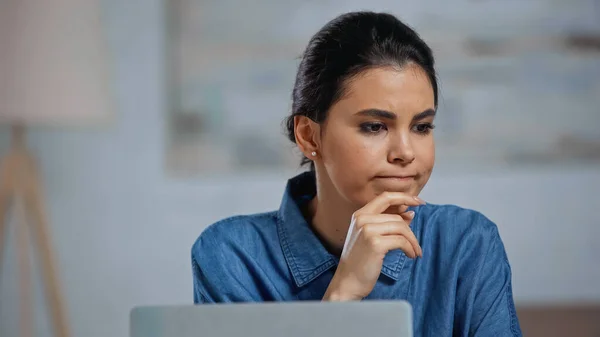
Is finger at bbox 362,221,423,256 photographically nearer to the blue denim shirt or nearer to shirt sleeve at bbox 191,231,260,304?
the blue denim shirt

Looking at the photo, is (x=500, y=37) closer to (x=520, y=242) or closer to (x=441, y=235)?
(x=520, y=242)

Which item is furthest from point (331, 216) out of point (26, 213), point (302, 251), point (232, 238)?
point (26, 213)

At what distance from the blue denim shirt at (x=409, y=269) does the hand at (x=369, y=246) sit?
0.13 m

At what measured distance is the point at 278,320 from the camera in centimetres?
90

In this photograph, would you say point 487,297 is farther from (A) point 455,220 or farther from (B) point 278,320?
(B) point 278,320

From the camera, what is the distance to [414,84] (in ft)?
4.67

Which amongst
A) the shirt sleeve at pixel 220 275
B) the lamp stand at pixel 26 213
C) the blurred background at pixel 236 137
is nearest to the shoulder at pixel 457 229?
the shirt sleeve at pixel 220 275

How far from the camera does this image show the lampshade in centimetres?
241

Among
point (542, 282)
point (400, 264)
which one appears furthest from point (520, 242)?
point (400, 264)

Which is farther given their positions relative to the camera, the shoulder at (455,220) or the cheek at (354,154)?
the shoulder at (455,220)

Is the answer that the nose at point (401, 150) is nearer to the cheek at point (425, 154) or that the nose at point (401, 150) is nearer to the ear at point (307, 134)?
the cheek at point (425, 154)

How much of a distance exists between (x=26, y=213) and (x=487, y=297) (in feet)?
5.85

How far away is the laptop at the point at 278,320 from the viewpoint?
2.89ft

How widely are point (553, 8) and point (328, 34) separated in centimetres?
137
